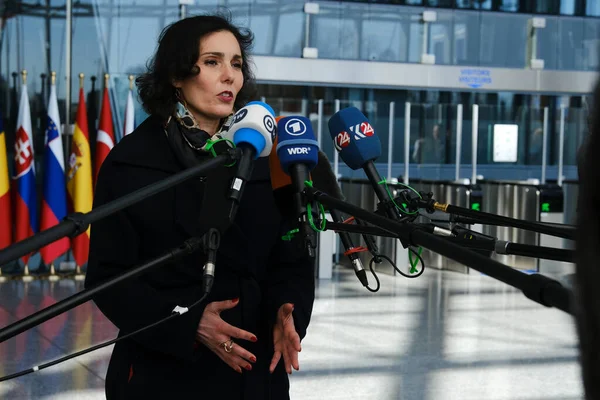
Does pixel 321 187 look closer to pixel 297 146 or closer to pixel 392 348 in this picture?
pixel 297 146

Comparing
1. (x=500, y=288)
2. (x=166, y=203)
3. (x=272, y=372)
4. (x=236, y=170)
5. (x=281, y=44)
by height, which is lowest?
(x=500, y=288)

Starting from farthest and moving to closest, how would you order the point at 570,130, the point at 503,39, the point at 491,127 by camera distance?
the point at 570,130 < the point at 491,127 < the point at 503,39

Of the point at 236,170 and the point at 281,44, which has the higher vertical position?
the point at 281,44

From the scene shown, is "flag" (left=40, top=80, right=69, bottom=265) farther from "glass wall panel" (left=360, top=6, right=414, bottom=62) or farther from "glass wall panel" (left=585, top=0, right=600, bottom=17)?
"glass wall panel" (left=585, top=0, right=600, bottom=17)

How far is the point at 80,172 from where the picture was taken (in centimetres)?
933

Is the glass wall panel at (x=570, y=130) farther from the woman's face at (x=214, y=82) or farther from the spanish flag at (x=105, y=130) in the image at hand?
the woman's face at (x=214, y=82)

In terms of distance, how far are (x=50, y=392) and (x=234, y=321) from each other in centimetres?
347

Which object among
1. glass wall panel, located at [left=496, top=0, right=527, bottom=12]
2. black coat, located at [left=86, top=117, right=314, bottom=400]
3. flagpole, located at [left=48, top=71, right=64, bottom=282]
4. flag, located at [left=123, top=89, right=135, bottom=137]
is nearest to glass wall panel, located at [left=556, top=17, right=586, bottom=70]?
glass wall panel, located at [left=496, top=0, right=527, bottom=12]

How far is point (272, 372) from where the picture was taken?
197 cm

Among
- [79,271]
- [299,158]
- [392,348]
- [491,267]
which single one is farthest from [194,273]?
[79,271]

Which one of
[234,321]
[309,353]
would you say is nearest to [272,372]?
[234,321]

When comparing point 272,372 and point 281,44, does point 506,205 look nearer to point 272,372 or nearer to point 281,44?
point 281,44

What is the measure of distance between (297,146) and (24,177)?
8.23 m

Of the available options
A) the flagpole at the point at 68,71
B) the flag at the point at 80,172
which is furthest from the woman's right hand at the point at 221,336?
the flagpole at the point at 68,71
